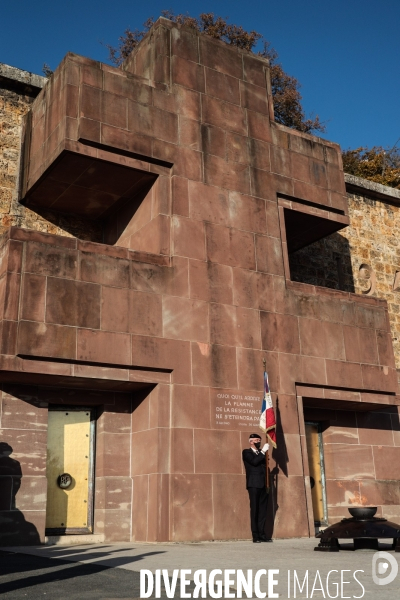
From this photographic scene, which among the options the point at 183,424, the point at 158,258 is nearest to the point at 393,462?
the point at 183,424

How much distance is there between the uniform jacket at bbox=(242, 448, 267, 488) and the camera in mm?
13586

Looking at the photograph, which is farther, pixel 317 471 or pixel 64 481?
pixel 317 471

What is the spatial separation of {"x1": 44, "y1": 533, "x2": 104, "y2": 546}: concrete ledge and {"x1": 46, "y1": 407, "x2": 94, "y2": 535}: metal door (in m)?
0.18

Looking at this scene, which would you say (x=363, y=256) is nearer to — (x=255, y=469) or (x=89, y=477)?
(x=255, y=469)

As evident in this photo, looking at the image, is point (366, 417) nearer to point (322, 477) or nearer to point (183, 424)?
point (322, 477)

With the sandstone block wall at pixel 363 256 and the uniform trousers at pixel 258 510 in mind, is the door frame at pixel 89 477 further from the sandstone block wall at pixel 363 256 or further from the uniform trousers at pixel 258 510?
the sandstone block wall at pixel 363 256

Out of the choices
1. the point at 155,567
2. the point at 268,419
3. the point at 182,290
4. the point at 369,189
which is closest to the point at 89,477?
the point at 268,419

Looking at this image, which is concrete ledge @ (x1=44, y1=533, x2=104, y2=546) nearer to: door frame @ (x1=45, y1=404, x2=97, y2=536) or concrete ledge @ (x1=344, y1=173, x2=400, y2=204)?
door frame @ (x1=45, y1=404, x2=97, y2=536)

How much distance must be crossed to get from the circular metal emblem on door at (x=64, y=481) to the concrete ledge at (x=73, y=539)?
3.14 feet

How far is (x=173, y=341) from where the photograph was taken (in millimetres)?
14258

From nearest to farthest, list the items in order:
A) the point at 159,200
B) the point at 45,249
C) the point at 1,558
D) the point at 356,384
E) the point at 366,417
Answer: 1. the point at 1,558
2. the point at 45,249
3. the point at 159,200
4. the point at 356,384
5. the point at 366,417

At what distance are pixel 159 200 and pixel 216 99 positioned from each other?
10.8ft

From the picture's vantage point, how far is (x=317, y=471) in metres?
17.1

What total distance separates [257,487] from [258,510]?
0.47 meters
